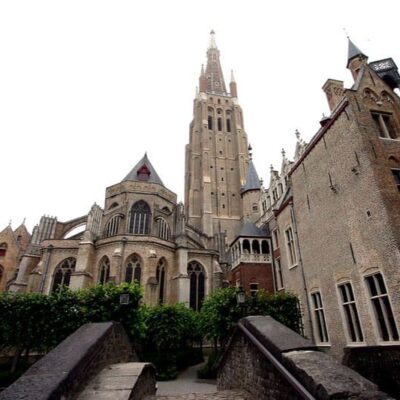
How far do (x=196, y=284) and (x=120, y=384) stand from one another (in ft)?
67.5

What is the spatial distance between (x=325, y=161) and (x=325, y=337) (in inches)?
341

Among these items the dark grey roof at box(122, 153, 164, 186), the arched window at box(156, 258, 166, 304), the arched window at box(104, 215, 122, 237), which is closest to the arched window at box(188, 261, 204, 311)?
the arched window at box(156, 258, 166, 304)

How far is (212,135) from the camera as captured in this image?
50.0 meters

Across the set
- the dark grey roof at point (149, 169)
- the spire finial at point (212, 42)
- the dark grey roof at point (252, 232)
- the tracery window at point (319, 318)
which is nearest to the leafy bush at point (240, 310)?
the tracery window at point (319, 318)

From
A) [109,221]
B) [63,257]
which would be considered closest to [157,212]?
[109,221]

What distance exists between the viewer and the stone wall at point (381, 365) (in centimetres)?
635

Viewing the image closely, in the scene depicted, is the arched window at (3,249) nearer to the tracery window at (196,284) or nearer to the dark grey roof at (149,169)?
the dark grey roof at (149,169)

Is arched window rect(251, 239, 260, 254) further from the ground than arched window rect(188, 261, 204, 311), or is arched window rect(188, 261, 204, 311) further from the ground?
arched window rect(251, 239, 260, 254)

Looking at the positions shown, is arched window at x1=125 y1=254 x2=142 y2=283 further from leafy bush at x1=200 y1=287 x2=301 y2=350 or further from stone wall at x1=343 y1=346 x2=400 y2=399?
stone wall at x1=343 y1=346 x2=400 y2=399

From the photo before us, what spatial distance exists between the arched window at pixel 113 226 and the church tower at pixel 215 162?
15.8m

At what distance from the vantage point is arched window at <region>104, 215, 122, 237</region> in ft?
85.5

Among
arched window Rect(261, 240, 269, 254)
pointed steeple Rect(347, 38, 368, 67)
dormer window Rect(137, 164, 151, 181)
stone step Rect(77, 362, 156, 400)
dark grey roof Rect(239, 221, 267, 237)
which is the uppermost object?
dormer window Rect(137, 164, 151, 181)

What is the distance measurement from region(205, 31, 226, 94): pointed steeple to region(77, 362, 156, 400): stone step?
58.4 m

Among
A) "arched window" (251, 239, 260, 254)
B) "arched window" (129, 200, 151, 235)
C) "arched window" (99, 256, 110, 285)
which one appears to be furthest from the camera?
"arched window" (129, 200, 151, 235)
